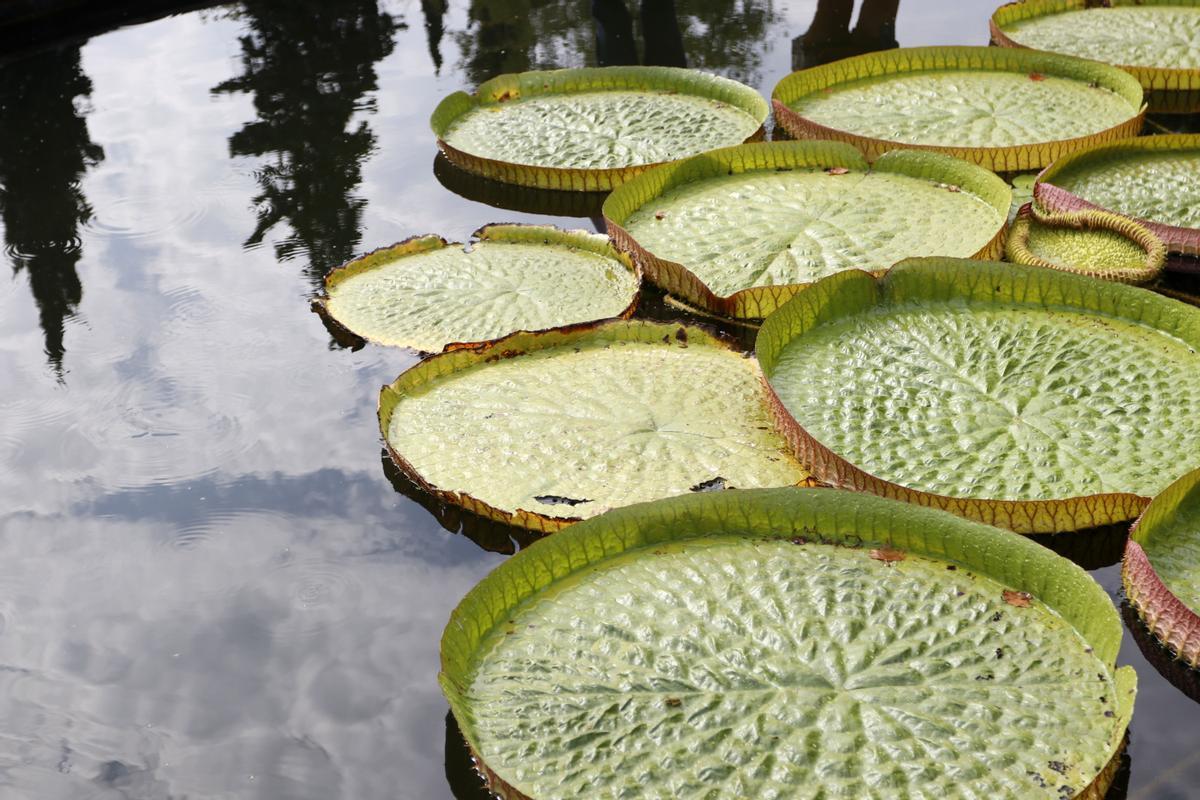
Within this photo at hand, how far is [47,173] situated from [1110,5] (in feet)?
12.2

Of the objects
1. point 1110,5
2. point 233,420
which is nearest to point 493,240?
point 233,420

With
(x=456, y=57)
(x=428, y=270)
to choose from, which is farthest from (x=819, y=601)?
(x=456, y=57)

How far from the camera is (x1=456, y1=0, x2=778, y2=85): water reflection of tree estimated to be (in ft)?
14.4

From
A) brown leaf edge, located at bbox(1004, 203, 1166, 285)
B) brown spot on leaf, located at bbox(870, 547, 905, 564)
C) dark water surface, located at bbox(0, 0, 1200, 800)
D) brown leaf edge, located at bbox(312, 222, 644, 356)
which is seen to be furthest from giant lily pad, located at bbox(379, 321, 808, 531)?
brown leaf edge, located at bbox(1004, 203, 1166, 285)

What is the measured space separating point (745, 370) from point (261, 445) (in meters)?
0.97

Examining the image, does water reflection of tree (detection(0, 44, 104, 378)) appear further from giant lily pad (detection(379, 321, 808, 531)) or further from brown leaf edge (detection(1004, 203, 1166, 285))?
brown leaf edge (detection(1004, 203, 1166, 285))

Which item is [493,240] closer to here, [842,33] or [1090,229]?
[1090,229]

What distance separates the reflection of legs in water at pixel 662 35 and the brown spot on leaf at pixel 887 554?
→ 2906mm

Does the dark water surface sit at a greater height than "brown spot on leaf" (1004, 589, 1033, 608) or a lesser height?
lesser

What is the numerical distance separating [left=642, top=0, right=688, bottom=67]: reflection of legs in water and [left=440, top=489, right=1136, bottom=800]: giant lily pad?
9.45 ft

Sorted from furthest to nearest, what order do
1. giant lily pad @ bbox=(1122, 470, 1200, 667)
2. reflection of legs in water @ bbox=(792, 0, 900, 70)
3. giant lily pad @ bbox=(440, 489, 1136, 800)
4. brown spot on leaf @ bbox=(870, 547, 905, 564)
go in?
reflection of legs in water @ bbox=(792, 0, 900, 70), brown spot on leaf @ bbox=(870, 547, 905, 564), giant lily pad @ bbox=(1122, 470, 1200, 667), giant lily pad @ bbox=(440, 489, 1136, 800)

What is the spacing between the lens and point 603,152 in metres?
3.45

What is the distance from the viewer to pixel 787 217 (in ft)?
9.58

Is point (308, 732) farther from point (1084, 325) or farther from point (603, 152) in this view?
point (603, 152)
